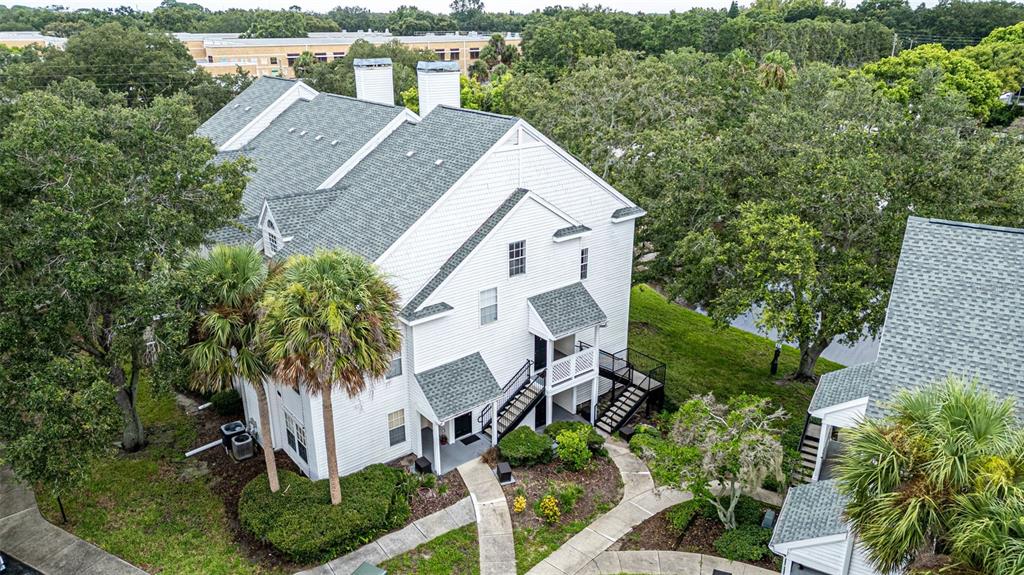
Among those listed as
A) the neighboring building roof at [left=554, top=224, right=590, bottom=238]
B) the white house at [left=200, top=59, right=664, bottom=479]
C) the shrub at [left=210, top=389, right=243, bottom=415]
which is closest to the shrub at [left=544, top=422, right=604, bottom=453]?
the white house at [left=200, top=59, right=664, bottom=479]

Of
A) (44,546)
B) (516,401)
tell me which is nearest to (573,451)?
(516,401)

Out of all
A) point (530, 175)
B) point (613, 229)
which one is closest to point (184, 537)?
point (530, 175)

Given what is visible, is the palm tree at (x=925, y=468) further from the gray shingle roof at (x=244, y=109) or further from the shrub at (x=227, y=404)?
the gray shingle roof at (x=244, y=109)

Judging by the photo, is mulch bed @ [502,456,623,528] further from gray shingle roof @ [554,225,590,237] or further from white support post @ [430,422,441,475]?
gray shingle roof @ [554,225,590,237]

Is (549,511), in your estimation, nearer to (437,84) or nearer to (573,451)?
(573,451)

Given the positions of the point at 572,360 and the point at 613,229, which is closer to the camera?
the point at 572,360

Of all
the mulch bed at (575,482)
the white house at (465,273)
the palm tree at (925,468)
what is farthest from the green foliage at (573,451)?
the palm tree at (925,468)

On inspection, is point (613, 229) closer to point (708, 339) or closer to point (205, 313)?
point (708, 339)

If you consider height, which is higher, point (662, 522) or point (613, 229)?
point (613, 229)
